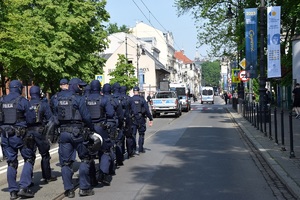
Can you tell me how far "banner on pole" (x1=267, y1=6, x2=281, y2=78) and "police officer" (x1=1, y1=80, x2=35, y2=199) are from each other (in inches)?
572

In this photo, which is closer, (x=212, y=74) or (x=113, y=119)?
(x=113, y=119)

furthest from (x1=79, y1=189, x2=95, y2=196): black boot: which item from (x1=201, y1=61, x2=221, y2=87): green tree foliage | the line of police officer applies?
(x1=201, y1=61, x2=221, y2=87): green tree foliage

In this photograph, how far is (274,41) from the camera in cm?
1984

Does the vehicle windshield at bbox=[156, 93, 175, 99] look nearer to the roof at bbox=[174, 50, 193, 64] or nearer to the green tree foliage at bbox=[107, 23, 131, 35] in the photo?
the green tree foliage at bbox=[107, 23, 131, 35]

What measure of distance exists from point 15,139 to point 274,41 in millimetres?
15013

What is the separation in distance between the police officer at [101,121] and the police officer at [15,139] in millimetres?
1227

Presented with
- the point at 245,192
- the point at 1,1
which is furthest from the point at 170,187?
the point at 1,1

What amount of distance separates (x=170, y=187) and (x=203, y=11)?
28.5 meters

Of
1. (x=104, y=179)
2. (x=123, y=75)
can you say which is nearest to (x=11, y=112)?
(x=104, y=179)

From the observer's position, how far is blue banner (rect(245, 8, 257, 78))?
22.3 metres

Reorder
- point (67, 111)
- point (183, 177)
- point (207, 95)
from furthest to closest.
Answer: point (207, 95)
point (183, 177)
point (67, 111)

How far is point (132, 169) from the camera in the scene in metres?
9.88

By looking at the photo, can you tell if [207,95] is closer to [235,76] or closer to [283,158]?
[235,76]

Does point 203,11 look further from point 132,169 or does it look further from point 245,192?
point 245,192
